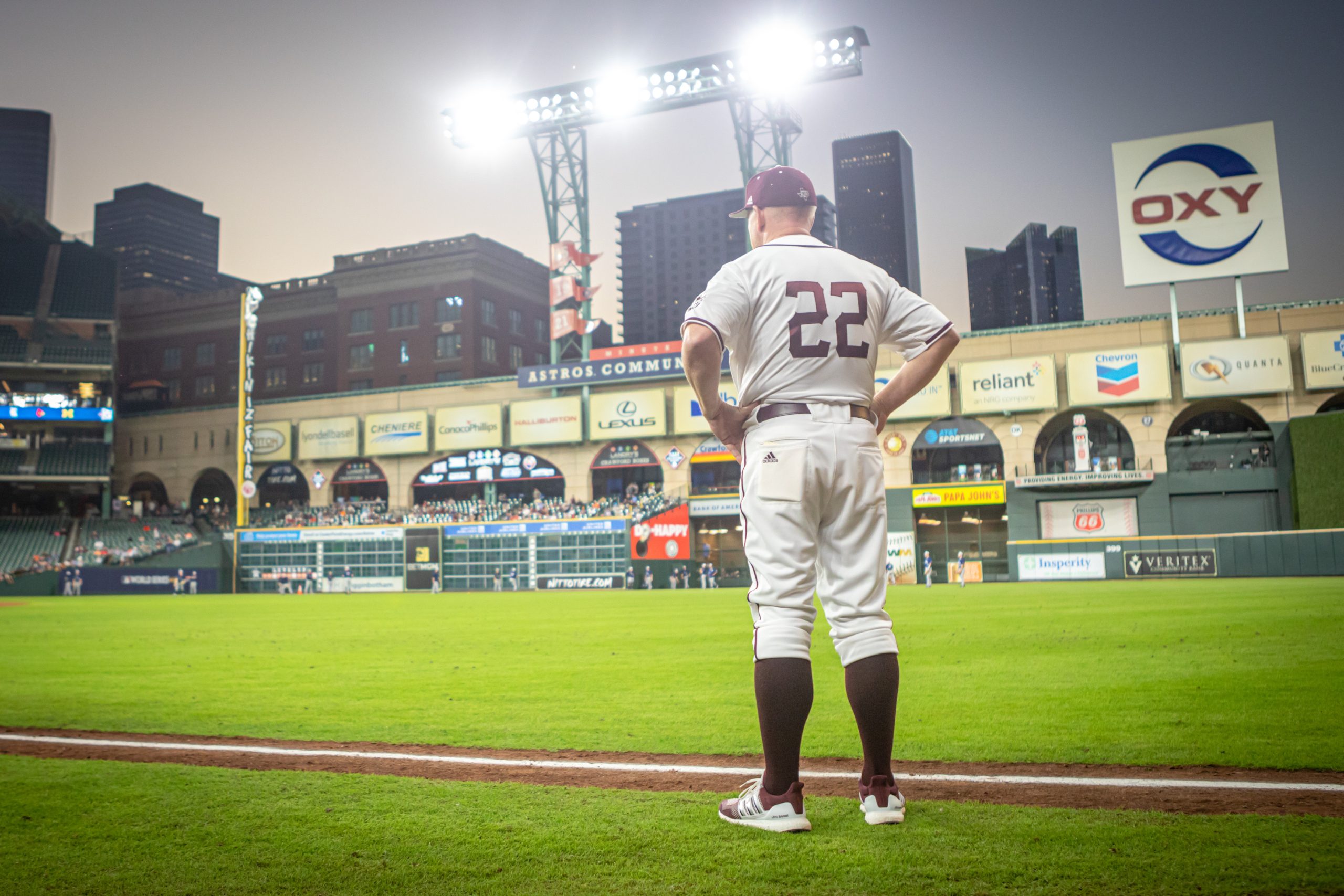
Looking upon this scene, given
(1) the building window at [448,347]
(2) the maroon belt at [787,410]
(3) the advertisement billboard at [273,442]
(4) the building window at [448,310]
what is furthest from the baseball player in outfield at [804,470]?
(4) the building window at [448,310]

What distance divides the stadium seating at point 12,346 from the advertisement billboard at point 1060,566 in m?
59.9

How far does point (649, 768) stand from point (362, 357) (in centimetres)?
7337

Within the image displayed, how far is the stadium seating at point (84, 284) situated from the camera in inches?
2309

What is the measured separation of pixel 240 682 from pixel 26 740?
131 inches

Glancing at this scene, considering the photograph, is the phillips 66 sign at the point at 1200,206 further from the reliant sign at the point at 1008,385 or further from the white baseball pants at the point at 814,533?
the white baseball pants at the point at 814,533

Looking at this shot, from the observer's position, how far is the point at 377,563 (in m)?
47.9

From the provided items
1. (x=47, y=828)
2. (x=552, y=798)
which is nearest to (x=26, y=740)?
(x=47, y=828)

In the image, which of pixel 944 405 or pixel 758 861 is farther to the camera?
pixel 944 405

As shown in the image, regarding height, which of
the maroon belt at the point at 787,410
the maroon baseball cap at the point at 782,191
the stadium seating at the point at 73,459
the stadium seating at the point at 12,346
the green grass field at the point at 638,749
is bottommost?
the green grass field at the point at 638,749

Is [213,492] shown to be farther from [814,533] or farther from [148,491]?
[814,533]

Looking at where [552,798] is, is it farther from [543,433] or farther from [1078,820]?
[543,433]

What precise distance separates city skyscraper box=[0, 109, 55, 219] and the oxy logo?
186m

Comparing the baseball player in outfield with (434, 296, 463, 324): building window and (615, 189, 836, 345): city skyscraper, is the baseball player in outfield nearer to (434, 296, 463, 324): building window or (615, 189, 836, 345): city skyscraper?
(434, 296, 463, 324): building window

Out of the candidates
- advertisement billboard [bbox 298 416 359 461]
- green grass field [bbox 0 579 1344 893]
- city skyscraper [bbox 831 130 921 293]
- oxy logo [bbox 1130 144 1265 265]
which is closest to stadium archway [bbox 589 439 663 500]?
advertisement billboard [bbox 298 416 359 461]
